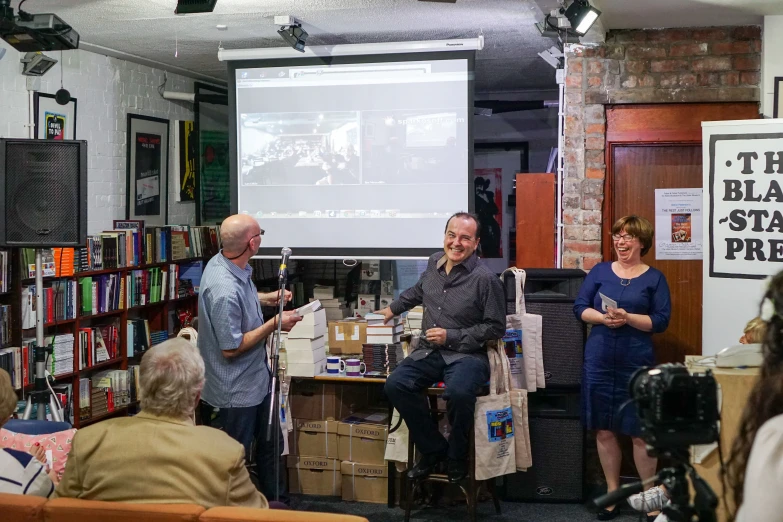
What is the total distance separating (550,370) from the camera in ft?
15.5

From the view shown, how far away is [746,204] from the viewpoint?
171 inches

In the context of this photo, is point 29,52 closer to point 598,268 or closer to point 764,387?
point 598,268

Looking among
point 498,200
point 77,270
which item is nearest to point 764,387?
point 77,270

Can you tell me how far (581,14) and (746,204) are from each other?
1.29 meters

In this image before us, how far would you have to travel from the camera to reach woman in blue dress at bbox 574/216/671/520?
4.32m

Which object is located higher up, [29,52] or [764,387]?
[29,52]

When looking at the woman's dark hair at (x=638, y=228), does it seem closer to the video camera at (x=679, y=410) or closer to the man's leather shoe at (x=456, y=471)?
the man's leather shoe at (x=456, y=471)

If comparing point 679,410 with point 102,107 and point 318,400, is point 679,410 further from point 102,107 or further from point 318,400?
point 102,107

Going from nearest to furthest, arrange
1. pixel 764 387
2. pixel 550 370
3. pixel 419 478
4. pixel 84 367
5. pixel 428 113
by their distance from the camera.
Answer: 1. pixel 764 387
2. pixel 419 478
3. pixel 550 370
4. pixel 428 113
5. pixel 84 367

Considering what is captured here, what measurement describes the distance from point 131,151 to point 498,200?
3626 millimetres

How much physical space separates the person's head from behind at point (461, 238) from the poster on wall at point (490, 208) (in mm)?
4097

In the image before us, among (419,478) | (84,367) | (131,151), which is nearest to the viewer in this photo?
(419,478)

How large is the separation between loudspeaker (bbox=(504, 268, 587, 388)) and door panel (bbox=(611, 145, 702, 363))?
652 millimetres

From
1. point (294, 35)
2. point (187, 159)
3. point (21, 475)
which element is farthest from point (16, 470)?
point (187, 159)
